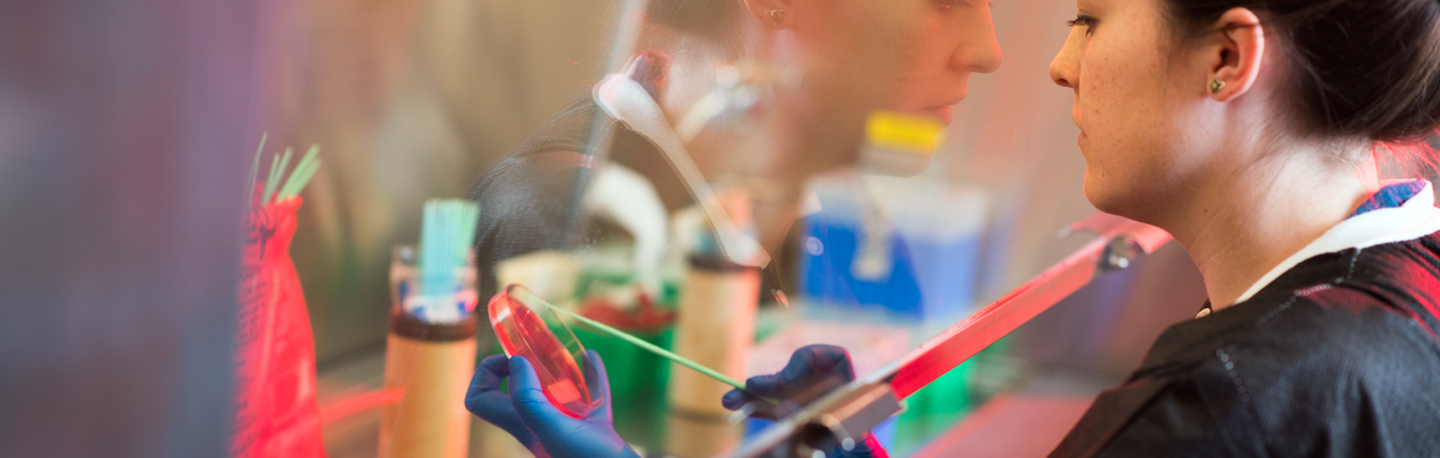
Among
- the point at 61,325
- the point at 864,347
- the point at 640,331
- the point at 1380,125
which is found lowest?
the point at 864,347

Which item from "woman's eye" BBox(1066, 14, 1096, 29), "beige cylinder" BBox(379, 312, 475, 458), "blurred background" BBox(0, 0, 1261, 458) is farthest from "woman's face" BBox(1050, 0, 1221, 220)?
"beige cylinder" BBox(379, 312, 475, 458)

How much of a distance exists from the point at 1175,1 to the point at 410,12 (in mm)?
446

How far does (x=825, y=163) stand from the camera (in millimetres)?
1123

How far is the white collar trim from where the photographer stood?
1.82 feet

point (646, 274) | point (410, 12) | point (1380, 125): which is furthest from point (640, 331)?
point (1380, 125)

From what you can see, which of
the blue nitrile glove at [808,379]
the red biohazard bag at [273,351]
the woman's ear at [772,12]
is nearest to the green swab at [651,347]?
the blue nitrile glove at [808,379]

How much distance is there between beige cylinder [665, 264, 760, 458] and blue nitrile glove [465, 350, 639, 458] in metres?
0.10

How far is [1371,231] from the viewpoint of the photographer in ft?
1.83

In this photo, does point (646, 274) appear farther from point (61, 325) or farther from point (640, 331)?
point (61, 325)

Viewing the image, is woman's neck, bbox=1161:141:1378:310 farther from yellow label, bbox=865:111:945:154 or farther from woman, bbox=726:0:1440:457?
yellow label, bbox=865:111:945:154

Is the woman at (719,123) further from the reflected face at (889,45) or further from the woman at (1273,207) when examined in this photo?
the woman at (1273,207)

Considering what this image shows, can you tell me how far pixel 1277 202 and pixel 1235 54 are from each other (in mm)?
114

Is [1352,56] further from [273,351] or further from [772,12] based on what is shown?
[273,351]

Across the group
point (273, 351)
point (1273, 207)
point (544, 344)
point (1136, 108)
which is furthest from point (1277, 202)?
point (273, 351)
